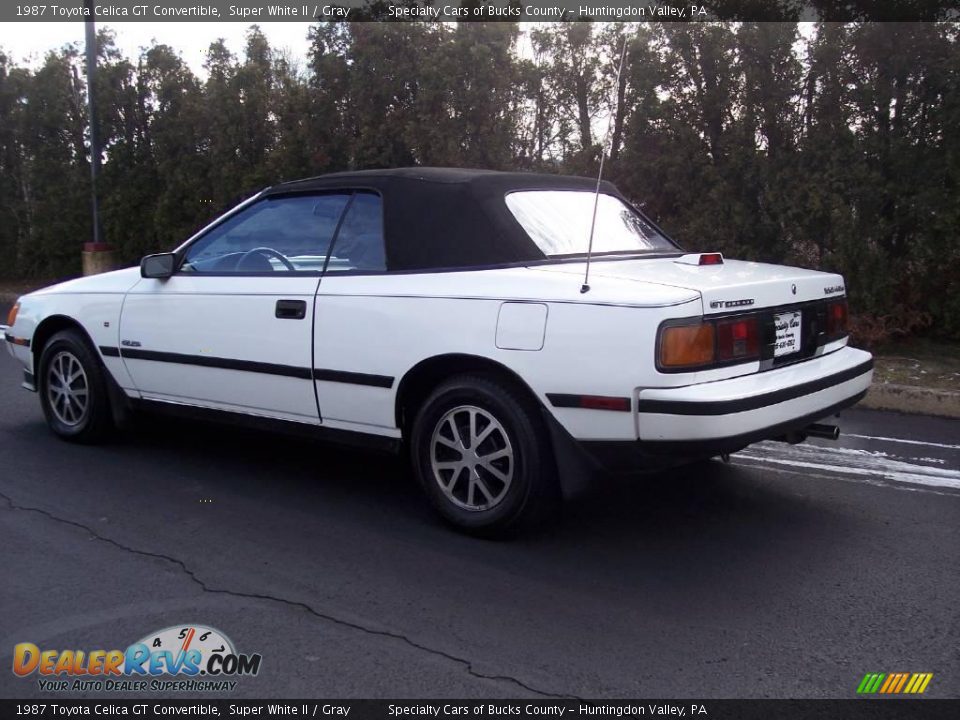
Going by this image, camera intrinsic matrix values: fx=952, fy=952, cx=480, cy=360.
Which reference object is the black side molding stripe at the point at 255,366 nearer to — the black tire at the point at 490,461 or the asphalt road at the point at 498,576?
the black tire at the point at 490,461

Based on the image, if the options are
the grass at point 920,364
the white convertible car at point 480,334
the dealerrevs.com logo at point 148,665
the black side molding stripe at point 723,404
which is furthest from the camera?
the grass at point 920,364

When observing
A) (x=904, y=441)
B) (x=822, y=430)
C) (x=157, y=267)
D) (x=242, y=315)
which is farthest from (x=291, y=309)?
(x=904, y=441)

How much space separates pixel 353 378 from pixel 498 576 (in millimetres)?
1206

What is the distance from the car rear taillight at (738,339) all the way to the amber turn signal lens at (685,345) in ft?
0.32

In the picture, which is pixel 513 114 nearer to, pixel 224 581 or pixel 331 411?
pixel 331 411

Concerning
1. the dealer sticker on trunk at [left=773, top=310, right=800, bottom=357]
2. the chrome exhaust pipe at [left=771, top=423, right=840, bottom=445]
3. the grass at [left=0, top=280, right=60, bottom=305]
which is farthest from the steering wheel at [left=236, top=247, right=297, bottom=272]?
the grass at [left=0, top=280, right=60, bottom=305]

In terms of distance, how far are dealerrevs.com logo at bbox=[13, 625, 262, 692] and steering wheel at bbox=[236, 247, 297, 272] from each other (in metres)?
2.13

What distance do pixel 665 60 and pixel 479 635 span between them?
7747 millimetres

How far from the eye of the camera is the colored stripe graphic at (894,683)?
9.73ft

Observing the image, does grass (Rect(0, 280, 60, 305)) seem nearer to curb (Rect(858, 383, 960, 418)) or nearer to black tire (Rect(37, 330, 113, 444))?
black tire (Rect(37, 330, 113, 444))

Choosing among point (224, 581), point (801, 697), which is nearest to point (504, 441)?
point (224, 581)

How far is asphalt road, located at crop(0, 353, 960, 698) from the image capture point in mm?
3115

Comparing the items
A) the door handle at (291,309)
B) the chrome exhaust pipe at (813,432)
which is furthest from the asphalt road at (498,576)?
the door handle at (291,309)

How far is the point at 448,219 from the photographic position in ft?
14.6
